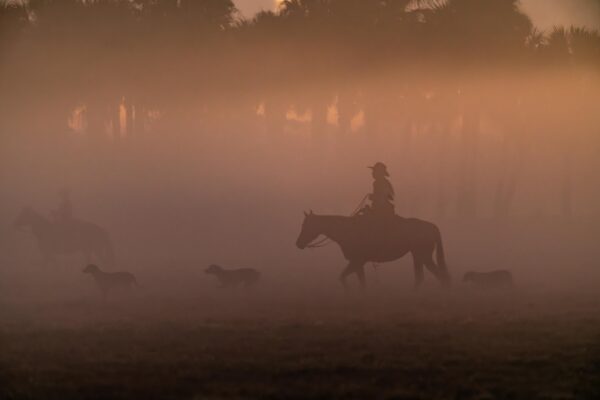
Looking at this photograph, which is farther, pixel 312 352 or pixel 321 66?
pixel 321 66

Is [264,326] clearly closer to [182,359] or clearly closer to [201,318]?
[201,318]

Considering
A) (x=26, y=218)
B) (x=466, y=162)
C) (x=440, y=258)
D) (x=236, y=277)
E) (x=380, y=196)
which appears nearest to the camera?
(x=380, y=196)

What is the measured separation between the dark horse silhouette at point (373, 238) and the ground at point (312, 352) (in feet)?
8.99

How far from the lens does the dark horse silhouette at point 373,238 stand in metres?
21.9

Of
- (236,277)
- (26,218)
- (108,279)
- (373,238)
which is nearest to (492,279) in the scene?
(373,238)

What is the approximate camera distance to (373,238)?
22000 millimetres

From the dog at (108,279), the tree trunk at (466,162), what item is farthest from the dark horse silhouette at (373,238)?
the tree trunk at (466,162)

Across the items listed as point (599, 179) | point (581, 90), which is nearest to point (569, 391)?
point (581, 90)

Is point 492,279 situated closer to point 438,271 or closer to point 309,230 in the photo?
point 438,271

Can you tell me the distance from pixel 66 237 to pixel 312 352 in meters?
20.6

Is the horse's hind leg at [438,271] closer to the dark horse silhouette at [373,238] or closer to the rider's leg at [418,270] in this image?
the dark horse silhouette at [373,238]

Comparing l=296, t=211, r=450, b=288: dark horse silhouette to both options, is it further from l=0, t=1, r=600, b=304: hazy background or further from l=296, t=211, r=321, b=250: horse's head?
l=0, t=1, r=600, b=304: hazy background

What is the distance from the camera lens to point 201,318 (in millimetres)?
17000

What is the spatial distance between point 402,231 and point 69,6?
30445mm
